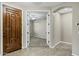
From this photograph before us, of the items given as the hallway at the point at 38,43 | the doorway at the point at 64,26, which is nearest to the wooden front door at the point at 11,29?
the hallway at the point at 38,43

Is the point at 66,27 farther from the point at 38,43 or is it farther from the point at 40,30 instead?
the point at 38,43

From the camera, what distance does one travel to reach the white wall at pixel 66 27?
8.17 ft

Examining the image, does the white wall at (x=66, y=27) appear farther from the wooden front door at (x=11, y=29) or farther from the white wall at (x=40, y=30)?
the wooden front door at (x=11, y=29)

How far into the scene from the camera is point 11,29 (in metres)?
2.55

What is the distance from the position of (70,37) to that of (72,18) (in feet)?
1.47

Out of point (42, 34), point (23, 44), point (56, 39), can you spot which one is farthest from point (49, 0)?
point (42, 34)

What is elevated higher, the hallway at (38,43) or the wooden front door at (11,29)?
the wooden front door at (11,29)

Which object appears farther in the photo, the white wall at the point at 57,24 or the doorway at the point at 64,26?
the white wall at the point at 57,24

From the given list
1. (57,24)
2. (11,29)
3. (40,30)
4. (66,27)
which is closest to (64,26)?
(66,27)

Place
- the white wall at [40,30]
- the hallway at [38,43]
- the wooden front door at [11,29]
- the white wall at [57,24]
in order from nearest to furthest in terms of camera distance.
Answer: the wooden front door at [11,29], the white wall at [57,24], the hallway at [38,43], the white wall at [40,30]

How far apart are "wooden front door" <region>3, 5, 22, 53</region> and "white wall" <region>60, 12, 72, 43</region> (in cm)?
101

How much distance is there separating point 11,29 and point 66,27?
49.1 inches

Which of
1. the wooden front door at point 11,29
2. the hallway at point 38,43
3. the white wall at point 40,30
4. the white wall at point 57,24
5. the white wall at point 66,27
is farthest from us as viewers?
the white wall at point 40,30

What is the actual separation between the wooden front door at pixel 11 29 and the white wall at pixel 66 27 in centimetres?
101
